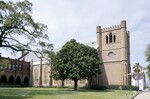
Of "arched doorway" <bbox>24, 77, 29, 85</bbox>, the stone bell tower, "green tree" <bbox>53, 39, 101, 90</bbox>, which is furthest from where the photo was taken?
"arched doorway" <bbox>24, 77, 29, 85</bbox>

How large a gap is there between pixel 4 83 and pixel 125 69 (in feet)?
110

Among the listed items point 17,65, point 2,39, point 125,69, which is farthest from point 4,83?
point 2,39

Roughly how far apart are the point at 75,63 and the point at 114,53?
20.0m

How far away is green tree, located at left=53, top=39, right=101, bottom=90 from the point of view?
47250 millimetres

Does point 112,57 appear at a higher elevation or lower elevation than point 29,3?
lower

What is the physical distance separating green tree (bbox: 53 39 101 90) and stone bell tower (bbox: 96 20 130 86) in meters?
12.6

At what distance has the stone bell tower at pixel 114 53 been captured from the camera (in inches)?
2432

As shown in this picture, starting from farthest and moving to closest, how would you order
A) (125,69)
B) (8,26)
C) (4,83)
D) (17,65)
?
1. (17,65)
2. (4,83)
3. (125,69)
4. (8,26)

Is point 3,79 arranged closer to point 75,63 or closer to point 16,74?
point 16,74

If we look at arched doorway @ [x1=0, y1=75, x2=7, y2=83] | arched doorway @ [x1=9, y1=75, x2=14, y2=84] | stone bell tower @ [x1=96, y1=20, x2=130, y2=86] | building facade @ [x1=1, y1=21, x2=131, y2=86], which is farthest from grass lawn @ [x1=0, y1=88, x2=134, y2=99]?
arched doorway @ [x1=9, y1=75, x2=14, y2=84]

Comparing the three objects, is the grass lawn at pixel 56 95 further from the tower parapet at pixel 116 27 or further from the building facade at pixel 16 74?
the building facade at pixel 16 74

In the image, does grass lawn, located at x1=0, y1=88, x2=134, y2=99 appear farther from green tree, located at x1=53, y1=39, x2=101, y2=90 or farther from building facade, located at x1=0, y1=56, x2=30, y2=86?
building facade, located at x1=0, y1=56, x2=30, y2=86

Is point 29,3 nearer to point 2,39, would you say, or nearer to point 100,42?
point 2,39

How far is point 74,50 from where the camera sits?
4984 cm
